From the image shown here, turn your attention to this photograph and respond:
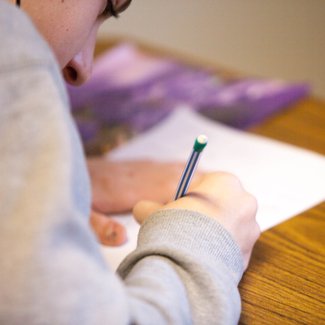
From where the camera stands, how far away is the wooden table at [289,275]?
53cm

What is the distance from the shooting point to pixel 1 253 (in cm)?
39

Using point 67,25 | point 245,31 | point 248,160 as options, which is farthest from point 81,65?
point 245,31

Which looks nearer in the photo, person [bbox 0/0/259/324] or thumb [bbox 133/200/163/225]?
person [bbox 0/0/259/324]

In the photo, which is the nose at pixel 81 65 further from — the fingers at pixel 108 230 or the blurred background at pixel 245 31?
the blurred background at pixel 245 31

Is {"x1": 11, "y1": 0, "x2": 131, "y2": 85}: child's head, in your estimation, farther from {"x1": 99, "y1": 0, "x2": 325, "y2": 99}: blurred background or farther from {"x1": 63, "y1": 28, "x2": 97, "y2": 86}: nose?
{"x1": 99, "y1": 0, "x2": 325, "y2": 99}: blurred background

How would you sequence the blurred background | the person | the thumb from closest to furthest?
the person
the thumb
the blurred background

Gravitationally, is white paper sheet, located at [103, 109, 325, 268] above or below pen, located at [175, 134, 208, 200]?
below

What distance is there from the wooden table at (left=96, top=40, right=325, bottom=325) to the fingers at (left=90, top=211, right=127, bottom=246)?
0.46 feet

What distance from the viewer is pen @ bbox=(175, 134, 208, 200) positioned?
1.79 ft

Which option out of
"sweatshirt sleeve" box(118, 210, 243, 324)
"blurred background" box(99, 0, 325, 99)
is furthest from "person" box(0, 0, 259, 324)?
"blurred background" box(99, 0, 325, 99)

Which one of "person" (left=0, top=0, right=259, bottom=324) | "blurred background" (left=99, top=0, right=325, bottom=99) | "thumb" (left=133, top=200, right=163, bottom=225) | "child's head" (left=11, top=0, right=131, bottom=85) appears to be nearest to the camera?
"person" (left=0, top=0, right=259, bottom=324)

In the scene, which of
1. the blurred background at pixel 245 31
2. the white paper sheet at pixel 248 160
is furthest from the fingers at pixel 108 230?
the blurred background at pixel 245 31

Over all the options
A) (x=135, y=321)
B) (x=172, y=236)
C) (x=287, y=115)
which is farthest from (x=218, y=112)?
(x=135, y=321)

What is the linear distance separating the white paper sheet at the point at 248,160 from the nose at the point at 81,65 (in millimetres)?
167
